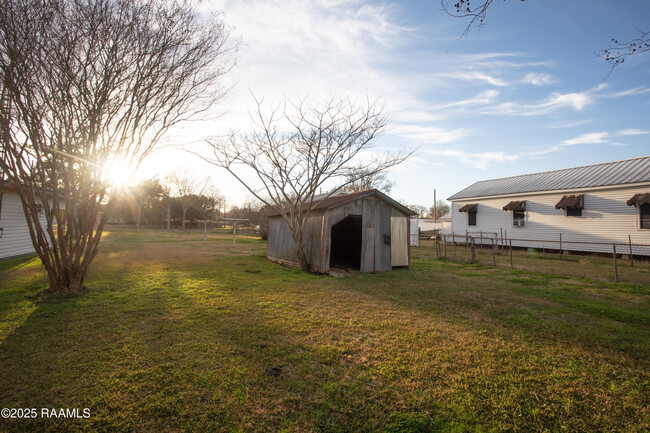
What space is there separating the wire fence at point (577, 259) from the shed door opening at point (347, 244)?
4.37 metres

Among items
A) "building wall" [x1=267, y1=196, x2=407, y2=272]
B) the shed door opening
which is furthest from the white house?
the shed door opening

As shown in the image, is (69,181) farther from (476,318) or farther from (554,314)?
(554,314)

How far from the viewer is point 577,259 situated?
1513cm

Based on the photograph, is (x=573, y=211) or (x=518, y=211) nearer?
(x=573, y=211)

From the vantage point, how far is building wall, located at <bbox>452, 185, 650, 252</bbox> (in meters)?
15.1

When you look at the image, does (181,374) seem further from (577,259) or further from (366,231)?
(577,259)

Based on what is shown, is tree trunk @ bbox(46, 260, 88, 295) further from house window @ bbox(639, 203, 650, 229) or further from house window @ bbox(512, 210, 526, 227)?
house window @ bbox(639, 203, 650, 229)

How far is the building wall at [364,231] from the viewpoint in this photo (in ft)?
34.2

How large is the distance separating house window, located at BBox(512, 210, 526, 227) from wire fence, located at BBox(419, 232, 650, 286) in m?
1.23

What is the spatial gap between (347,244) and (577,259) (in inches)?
474

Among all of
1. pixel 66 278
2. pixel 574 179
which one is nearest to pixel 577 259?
pixel 574 179

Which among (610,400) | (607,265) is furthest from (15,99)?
(607,265)

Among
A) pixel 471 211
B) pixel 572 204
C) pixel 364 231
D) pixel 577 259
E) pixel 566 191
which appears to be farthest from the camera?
pixel 471 211

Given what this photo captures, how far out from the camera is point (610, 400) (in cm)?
300
